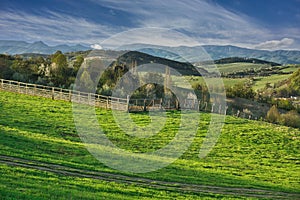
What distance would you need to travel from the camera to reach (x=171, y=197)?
1470cm

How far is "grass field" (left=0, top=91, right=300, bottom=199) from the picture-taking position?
44.3 ft

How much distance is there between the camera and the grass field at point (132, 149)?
13516 mm

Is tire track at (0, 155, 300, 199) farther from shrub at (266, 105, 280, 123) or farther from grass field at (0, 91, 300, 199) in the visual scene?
shrub at (266, 105, 280, 123)

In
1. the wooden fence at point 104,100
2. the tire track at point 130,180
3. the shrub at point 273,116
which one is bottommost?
the tire track at point 130,180

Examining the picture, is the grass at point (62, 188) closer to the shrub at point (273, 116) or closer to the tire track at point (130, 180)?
the tire track at point (130, 180)

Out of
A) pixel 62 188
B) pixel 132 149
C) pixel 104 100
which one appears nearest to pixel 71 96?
pixel 104 100

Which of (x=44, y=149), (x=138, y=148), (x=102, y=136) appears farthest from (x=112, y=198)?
(x=102, y=136)

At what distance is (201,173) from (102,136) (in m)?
11.2

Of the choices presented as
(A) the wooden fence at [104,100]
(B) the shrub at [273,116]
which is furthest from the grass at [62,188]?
(B) the shrub at [273,116]

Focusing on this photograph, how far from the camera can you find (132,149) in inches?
1033

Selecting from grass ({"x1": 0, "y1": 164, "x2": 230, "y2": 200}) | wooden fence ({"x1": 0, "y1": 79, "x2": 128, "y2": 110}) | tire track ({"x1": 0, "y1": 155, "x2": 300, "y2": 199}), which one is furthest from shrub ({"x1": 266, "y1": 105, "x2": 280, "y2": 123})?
grass ({"x1": 0, "y1": 164, "x2": 230, "y2": 200})

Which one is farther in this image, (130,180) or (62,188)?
(130,180)

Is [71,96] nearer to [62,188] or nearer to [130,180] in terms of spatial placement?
[130,180]

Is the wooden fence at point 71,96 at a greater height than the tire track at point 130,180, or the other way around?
the wooden fence at point 71,96
